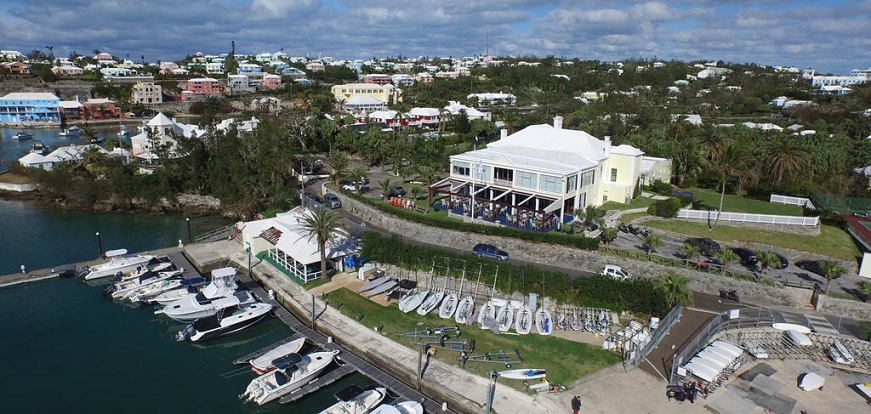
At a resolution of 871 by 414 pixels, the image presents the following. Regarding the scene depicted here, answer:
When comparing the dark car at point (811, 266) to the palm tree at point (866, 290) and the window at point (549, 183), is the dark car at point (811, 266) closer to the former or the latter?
the palm tree at point (866, 290)

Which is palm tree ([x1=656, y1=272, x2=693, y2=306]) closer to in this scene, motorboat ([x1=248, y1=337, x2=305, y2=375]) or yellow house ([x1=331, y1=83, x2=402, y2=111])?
motorboat ([x1=248, y1=337, x2=305, y2=375])

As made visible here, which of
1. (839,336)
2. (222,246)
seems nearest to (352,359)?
(222,246)

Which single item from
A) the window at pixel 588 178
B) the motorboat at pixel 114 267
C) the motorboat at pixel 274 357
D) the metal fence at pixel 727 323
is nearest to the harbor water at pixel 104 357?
the motorboat at pixel 114 267

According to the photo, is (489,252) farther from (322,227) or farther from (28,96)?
(28,96)

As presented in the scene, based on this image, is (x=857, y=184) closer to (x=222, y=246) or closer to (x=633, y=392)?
(x=633, y=392)

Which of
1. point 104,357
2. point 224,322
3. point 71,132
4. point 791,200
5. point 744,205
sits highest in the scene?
point 71,132

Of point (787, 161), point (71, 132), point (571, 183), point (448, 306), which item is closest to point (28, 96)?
point (71, 132)

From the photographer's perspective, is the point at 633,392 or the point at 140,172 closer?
the point at 633,392
